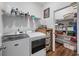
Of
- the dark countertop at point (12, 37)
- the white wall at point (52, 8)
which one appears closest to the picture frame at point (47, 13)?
the white wall at point (52, 8)

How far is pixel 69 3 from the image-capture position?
1.32 m

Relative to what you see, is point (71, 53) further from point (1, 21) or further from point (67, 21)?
point (1, 21)

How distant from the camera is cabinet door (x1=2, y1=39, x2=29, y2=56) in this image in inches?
49.9

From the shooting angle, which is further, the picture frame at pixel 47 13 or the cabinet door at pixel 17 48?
the picture frame at pixel 47 13

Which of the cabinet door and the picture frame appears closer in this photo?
the cabinet door

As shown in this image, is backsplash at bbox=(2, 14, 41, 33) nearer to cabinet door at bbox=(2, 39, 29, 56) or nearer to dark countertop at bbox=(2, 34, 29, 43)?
dark countertop at bbox=(2, 34, 29, 43)

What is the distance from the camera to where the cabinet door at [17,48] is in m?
1.27

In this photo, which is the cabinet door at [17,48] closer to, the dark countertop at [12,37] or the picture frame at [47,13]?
the dark countertop at [12,37]

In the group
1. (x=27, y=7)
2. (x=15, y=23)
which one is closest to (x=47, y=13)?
(x=27, y=7)

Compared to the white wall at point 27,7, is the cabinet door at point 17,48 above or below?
below

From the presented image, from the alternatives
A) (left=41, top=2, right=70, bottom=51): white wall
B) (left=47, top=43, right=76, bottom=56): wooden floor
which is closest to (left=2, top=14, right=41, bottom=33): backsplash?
(left=41, top=2, right=70, bottom=51): white wall

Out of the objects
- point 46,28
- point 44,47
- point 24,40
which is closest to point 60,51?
point 44,47

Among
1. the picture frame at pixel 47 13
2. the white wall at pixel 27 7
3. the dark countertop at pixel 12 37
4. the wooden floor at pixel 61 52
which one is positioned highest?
the white wall at pixel 27 7

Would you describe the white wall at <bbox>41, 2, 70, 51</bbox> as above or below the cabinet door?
above
